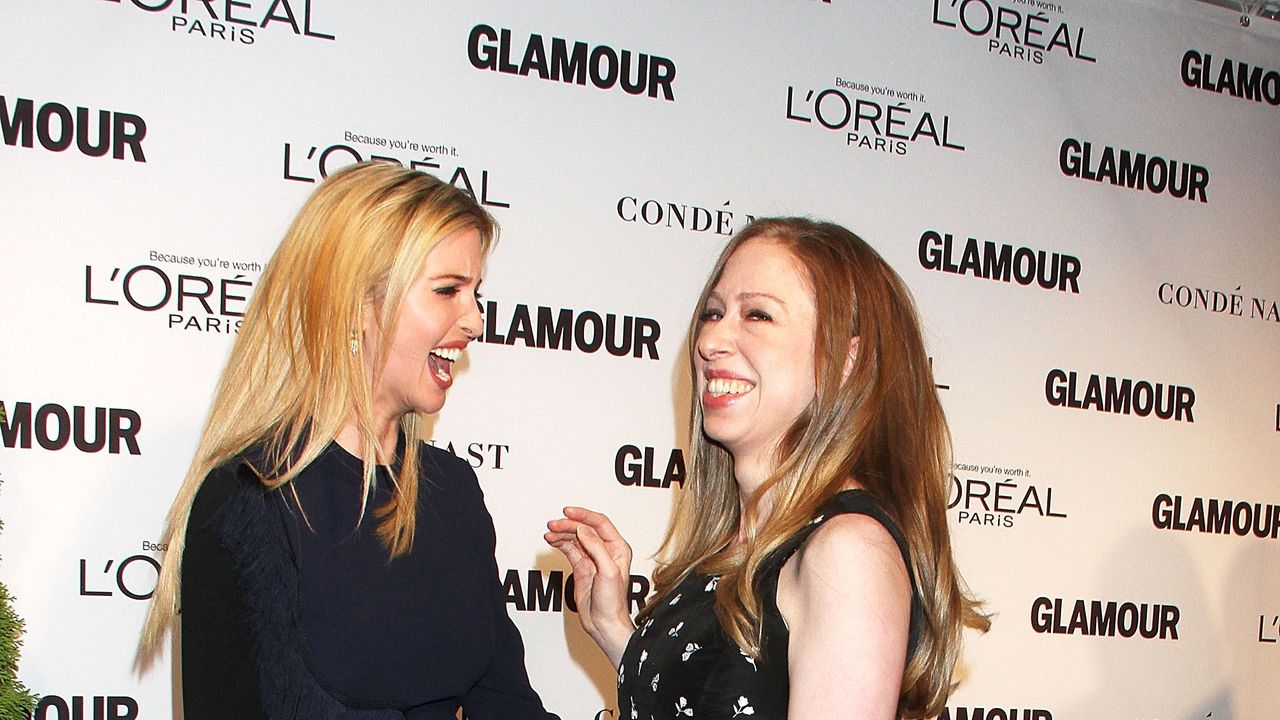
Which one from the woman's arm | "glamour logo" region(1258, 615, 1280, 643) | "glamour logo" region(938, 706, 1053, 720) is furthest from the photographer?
"glamour logo" region(1258, 615, 1280, 643)

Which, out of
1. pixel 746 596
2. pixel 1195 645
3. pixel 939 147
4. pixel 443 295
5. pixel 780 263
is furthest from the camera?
pixel 1195 645

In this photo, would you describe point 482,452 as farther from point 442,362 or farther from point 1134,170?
point 1134,170

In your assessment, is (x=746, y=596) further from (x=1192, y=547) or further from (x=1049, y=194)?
(x=1192, y=547)

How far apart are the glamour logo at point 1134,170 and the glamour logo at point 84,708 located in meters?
Result: 3.09

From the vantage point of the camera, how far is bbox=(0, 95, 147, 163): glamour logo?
2.46 metres

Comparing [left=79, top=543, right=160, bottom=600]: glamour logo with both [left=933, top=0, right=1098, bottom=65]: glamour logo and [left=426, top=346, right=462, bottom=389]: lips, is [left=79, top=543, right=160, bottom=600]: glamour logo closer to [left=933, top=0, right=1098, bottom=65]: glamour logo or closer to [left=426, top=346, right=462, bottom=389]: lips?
[left=426, top=346, right=462, bottom=389]: lips

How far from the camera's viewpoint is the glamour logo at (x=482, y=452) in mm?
2818

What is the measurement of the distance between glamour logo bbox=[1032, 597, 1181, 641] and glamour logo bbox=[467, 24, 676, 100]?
6.55ft

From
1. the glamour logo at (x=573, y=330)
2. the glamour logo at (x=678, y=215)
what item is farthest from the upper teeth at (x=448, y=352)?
the glamour logo at (x=678, y=215)

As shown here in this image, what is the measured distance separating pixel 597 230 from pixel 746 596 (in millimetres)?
1637

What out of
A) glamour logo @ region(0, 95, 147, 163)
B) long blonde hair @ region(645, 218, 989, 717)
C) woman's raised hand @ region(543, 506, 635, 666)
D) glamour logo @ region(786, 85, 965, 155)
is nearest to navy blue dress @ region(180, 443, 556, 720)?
woman's raised hand @ region(543, 506, 635, 666)

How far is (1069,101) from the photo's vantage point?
3.57 metres

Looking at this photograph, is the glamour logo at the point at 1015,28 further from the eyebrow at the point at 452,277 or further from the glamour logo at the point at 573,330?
the eyebrow at the point at 452,277

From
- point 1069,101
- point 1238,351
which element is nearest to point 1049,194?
point 1069,101
